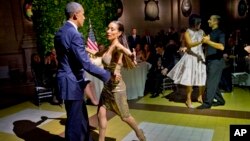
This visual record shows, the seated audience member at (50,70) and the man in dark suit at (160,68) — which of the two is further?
the seated audience member at (50,70)

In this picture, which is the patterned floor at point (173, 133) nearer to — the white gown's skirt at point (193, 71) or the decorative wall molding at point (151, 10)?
the white gown's skirt at point (193, 71)

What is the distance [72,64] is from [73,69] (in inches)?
2.2

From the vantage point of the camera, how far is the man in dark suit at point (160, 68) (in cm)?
656

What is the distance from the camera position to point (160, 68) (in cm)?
675

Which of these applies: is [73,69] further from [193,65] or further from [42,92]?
[42,92]

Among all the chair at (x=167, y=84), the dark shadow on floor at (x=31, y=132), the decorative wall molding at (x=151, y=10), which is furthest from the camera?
the decorative wall molding at (x=151, y=10)

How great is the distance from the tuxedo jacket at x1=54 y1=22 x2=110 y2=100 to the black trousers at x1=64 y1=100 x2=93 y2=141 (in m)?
0.11

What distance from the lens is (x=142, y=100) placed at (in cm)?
629

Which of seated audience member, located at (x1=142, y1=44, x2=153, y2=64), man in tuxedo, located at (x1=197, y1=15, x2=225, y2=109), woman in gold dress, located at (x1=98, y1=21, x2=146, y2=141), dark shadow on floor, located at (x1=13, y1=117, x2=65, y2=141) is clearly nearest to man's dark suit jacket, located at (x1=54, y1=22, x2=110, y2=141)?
woman in gold dress, located at (x1=98, y1=21, x2=146, y2=141)

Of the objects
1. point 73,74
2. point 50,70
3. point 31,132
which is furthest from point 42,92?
point 73,74

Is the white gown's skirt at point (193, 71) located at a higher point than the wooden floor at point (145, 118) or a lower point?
higher

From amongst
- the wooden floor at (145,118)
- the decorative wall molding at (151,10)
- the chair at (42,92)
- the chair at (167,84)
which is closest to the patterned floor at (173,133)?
the wooden floor at (145,118)

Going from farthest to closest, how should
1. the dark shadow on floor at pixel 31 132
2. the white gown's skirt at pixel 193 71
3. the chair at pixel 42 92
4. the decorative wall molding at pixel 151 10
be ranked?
the decorative wall molding at pixel 151 10 < the chair at pixel 42 92 < the white gown's skirt at pixel 193 71 < the dark shadow on floor at pixel 31 132

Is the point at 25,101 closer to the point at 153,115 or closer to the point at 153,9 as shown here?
the point at 153,115
